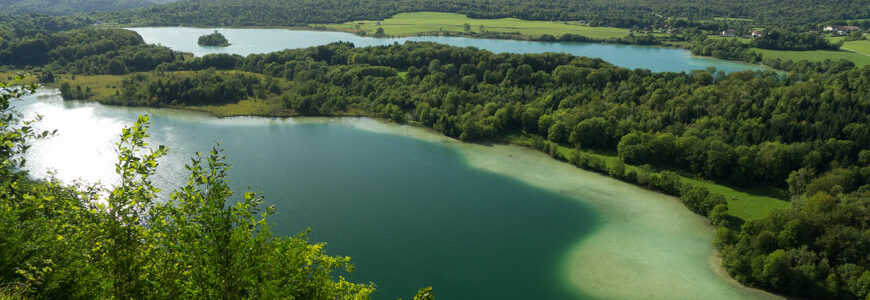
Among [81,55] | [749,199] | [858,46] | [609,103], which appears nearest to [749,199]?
[749,199]

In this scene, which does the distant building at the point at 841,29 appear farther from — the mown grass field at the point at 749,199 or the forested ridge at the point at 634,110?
the mown grass field at the point at 749,199

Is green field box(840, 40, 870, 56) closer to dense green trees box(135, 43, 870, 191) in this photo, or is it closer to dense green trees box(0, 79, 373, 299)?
dense green trees box(135, 43, 870, 191)

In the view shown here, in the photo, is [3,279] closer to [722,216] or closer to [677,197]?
[722,216]

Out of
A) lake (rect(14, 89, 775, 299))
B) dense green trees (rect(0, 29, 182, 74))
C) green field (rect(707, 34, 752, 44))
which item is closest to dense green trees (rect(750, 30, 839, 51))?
green field (rect(707, 34, 752, 44))

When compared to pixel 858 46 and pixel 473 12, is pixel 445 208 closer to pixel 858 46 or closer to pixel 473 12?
pixel 858 46

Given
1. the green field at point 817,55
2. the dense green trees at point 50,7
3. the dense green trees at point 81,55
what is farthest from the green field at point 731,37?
the dense green trees at point 50,7

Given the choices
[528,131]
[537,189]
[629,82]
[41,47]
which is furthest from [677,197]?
[41,47]

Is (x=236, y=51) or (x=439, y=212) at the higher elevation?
(x=236, y=51)
